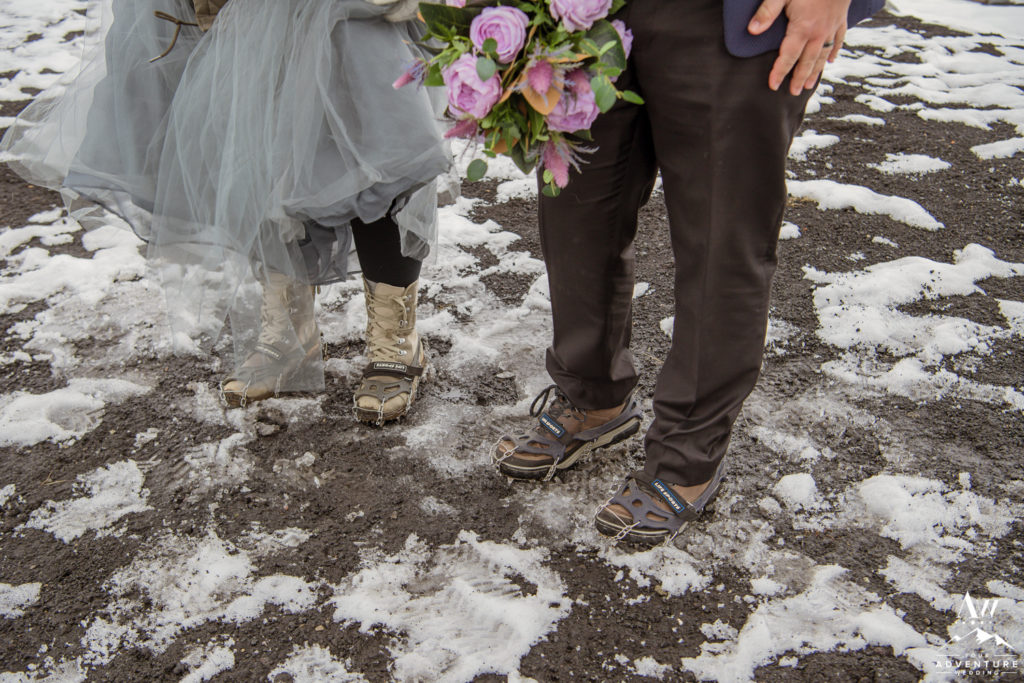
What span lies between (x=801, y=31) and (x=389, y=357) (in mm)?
1309

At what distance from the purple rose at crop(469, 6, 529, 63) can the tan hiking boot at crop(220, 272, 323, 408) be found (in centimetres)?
97

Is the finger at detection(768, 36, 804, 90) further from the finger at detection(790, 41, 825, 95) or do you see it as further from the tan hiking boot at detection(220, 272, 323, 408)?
the tan hiking boot at detection(220, 272, 323, 408)

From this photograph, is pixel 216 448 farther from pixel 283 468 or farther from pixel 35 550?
pixel 35 550

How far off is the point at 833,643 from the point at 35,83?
4.62 meters

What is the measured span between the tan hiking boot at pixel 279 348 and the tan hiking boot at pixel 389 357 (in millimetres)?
161

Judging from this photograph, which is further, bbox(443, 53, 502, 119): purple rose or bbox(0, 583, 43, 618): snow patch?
bbox(0, 583, 43, 618): snow patch

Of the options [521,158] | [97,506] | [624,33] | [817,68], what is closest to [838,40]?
[817,68]

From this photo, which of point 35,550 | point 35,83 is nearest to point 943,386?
point 35,550

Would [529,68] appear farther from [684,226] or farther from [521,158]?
[684,226]

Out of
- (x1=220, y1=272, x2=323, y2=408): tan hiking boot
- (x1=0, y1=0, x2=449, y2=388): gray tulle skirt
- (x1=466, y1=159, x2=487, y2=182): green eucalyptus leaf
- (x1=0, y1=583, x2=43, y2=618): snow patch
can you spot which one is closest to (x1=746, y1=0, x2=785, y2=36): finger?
(x1=466, y1=159, x2=487, y2=182): green eucalyptus leaf

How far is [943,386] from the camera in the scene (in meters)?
2.08

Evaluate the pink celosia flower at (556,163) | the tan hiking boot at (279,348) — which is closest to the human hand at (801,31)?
the pink celosia flower at (556,163)

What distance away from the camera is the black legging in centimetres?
189

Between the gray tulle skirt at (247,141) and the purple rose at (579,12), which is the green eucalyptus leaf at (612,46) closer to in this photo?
the purple rose at (579,12)
